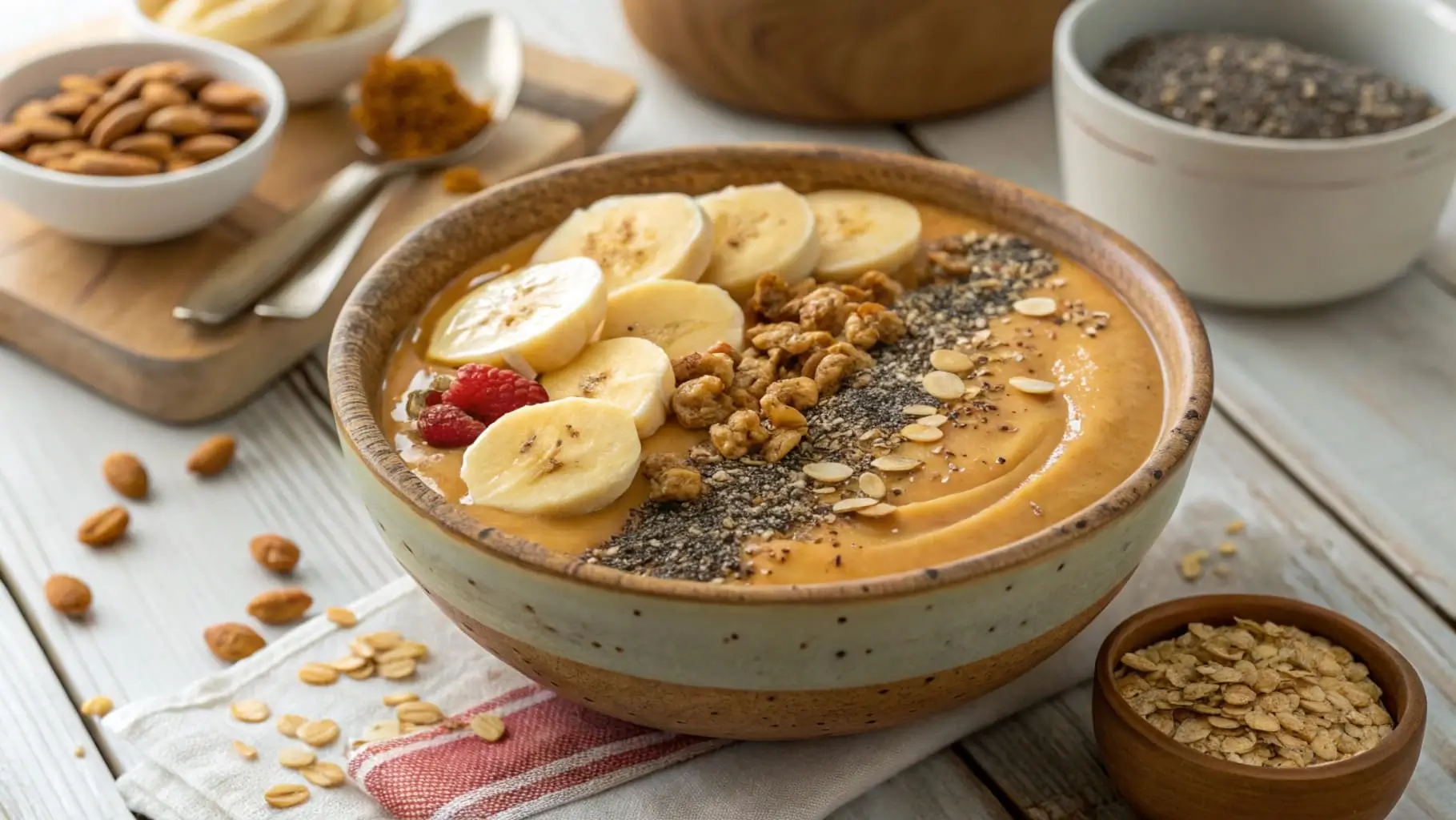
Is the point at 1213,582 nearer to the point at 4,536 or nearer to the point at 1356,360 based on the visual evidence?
the point at 1356,360

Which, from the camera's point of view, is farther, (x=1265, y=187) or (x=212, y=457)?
(x=1265, y=187)

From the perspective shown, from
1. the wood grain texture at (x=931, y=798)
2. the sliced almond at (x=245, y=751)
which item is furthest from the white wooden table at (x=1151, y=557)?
the sliced almond at (x=245, y=751)

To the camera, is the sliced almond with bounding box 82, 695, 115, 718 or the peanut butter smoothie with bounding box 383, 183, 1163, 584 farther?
the sliced almond with bounding box 82, 695, 115, 718

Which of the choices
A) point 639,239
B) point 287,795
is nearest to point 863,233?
point 639,239

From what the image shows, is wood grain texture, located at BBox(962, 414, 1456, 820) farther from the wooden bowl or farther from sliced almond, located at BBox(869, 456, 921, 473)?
the wooden bowl

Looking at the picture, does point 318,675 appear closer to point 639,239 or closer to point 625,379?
point 625,379

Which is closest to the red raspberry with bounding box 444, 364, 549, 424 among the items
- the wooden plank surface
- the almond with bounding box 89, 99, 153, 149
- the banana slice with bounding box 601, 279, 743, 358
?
the banana slice with bounding box 601, 279, 743, 358

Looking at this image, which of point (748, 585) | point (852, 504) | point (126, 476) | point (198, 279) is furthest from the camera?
point (198, 279)

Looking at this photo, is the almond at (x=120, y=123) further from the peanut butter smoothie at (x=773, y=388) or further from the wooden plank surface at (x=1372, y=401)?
the wooden plank surface at (x=1372, y=401)
